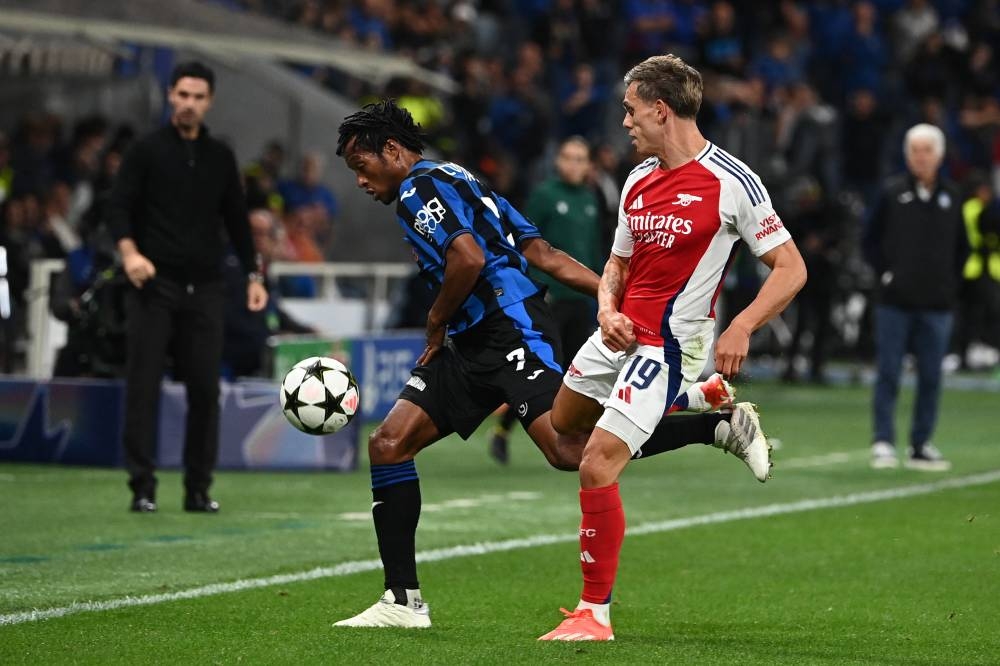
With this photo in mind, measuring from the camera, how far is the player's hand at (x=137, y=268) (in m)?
9.65

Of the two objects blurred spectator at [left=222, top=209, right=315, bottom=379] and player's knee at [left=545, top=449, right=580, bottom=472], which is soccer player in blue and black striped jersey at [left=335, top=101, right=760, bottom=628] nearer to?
player's knee at [left=545, top=449, right=580, bottom=472]

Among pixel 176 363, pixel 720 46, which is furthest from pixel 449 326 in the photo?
pixel 720 46

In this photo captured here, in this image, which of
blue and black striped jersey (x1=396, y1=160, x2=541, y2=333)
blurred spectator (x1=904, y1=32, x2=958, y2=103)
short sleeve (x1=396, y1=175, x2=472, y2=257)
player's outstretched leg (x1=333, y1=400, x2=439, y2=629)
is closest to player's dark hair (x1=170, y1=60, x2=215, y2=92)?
blue and black striped jersey (x1=396, y1=160, x2=541, y2=333)

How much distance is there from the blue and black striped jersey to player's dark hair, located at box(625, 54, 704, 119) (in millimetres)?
772

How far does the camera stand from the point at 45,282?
15.7 m

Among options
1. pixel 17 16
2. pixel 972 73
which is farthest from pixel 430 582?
pixel 972 73

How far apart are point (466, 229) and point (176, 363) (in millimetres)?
3972

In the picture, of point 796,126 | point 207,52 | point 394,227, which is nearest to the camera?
point 207,52

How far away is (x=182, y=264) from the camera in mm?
10039

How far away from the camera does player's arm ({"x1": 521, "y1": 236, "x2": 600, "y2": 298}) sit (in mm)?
7036

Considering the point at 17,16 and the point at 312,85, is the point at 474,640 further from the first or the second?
the point at 312,85

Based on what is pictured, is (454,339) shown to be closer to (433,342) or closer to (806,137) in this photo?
(433,342)

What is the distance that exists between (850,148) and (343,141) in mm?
21074

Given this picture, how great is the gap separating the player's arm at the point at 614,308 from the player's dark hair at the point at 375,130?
2.85 ft
